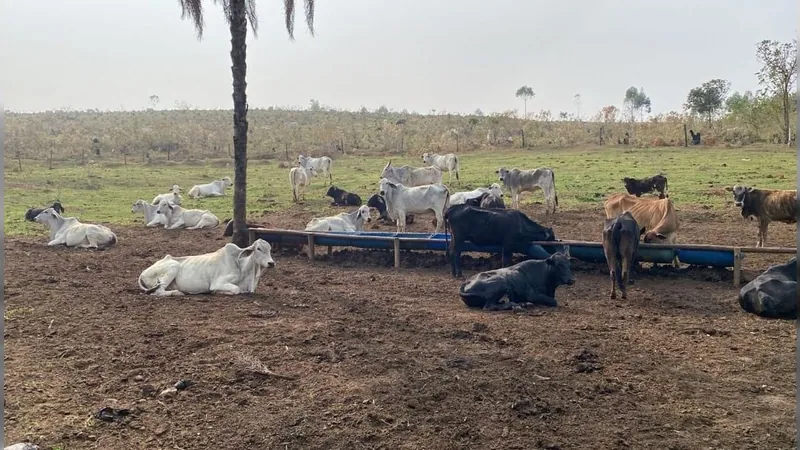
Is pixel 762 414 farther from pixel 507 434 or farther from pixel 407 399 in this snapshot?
pixel 407 399

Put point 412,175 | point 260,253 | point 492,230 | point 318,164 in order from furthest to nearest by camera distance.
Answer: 1. point 318,164
2. point 412,175
3. point 492,230
4. point 260,253

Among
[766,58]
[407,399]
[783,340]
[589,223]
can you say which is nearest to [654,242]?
[783,340]

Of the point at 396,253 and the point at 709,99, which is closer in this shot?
the point at 396,253

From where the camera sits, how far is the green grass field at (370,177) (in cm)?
2116

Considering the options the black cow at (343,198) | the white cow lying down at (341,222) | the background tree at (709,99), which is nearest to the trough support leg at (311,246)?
the white cow lying down at (341,222)

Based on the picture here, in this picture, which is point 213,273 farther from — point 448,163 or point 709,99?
point 709,99

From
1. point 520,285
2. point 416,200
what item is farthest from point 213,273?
point 416,200

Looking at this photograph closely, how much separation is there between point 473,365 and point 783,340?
3633mm

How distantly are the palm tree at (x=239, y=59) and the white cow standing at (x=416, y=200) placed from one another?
3480 mm

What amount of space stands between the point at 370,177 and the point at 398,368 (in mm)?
23036

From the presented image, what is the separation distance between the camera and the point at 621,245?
10.2 m

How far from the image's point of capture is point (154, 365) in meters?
7.44

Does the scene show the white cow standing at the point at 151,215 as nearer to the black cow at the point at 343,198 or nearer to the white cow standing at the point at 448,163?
the black cow at the point at 343,198

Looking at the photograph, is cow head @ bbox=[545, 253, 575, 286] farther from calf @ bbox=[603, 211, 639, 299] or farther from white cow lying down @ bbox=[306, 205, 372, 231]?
white cow lying down @ bbox=[306, 205, 372, 231]
